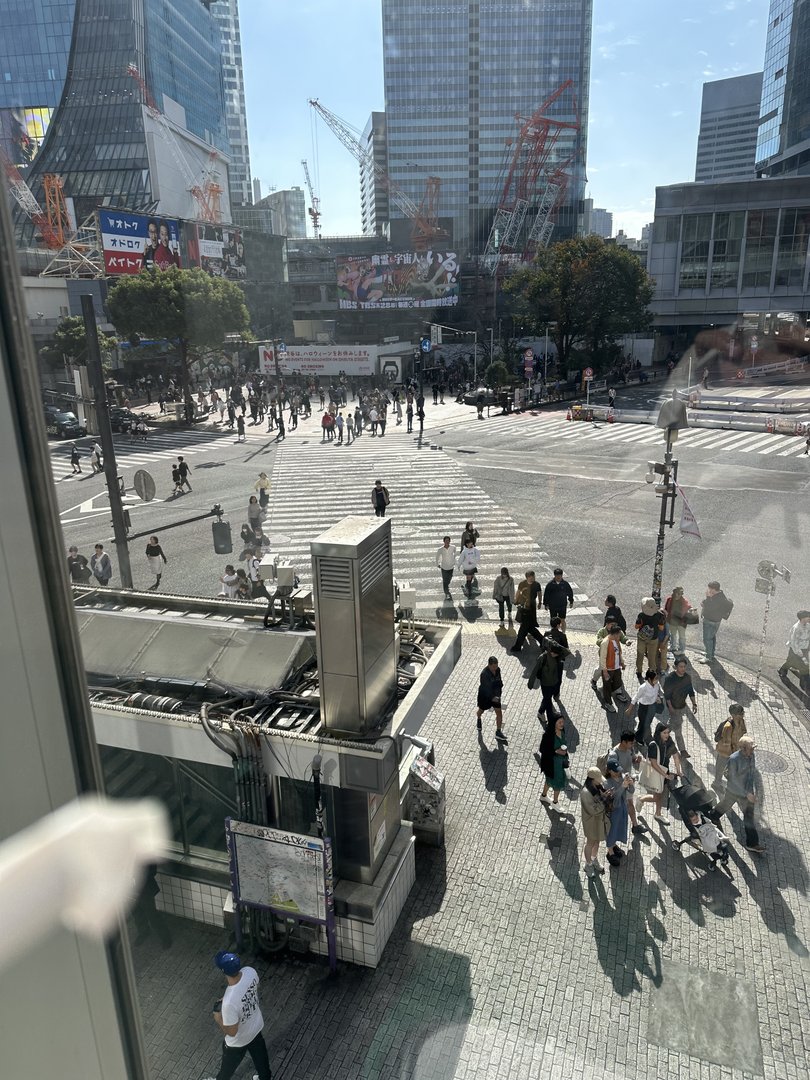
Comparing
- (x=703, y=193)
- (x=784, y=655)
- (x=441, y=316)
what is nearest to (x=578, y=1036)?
(x=784, y=655)

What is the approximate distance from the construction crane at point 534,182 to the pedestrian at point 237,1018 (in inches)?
3396

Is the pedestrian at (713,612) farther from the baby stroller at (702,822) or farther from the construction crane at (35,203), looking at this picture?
the construction crane at (35,203)

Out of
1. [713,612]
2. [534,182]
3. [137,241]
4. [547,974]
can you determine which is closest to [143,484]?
[547,974]

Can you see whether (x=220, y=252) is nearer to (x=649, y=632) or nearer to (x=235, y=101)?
(x=649, y=632)

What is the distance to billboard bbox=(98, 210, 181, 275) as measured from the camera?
41.5 meters

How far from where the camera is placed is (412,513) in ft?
75.6

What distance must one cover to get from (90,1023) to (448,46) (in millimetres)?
159102

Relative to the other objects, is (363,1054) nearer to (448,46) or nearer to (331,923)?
(331,923)

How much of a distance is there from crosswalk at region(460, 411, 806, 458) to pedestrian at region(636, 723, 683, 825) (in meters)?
25.6

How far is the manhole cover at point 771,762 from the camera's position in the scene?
9.51 meters

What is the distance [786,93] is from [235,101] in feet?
458

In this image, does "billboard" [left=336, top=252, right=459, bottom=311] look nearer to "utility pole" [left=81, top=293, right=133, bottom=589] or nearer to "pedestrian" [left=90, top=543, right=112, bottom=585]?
"pedestrian" [left=90, top=543, right=112, bottom=585]

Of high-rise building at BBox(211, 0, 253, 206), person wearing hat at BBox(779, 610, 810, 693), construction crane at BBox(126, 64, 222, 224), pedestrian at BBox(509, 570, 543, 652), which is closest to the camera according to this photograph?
person wearing hat at BBox(779, 610, 810, 693)

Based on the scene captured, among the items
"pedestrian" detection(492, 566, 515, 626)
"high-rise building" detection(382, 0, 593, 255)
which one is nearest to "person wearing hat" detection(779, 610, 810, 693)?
"pedestrian" detection(492, 566, 515, 626)
